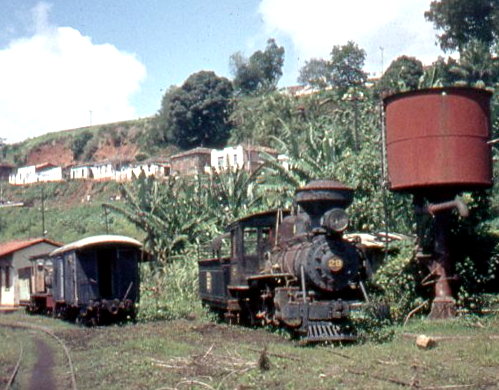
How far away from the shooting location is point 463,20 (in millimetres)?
58750

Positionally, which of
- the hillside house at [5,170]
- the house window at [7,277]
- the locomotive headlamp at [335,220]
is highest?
the hillside house at [5,170]

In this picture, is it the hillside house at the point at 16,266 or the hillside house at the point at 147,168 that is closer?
the hillside house at the point at 16,266

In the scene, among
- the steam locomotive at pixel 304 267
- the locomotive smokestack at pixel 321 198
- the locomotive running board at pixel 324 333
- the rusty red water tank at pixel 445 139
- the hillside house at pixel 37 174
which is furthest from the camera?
the hillside house at pixel 37 174

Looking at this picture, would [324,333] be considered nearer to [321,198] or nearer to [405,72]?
[321,198]

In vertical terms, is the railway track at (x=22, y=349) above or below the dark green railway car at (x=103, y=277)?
below

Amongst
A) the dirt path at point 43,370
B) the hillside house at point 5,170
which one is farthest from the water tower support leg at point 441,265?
the hillside house at point 5,170

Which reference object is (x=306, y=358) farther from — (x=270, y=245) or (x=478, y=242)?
(x=478, y=242)

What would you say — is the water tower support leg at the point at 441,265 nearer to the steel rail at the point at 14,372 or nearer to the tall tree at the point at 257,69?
the steel rail at the point at 14,372

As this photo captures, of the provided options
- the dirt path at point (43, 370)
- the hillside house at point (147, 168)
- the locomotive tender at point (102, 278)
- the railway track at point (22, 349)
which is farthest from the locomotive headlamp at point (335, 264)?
the hillside house at point (147, 168)

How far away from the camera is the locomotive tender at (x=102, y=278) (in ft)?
79.9

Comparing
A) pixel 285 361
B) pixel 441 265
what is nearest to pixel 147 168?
pixel 441 265

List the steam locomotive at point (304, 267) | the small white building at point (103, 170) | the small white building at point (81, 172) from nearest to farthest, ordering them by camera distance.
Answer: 1. the steam locomotive at point (304, 267)
2. the small white building at point (103, 170)
3. the small white building at point (81, 172)

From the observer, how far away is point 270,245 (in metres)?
19.2

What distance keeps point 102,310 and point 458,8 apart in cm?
4311
